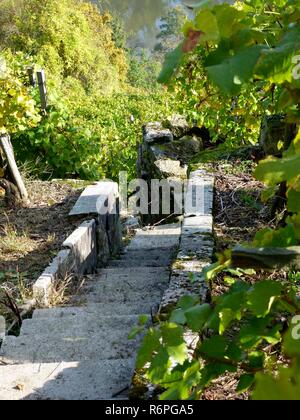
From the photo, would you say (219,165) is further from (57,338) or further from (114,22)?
(114,22)

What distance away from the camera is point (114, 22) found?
34812 millimetres

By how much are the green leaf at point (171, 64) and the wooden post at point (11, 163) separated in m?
5.92

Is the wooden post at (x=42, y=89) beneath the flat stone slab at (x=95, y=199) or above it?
above

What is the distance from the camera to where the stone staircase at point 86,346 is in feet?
8.11

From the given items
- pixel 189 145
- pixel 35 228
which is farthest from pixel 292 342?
pixel 189 145

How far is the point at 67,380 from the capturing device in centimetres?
251

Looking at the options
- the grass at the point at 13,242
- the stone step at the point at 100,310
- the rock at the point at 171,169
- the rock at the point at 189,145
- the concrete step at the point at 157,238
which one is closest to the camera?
the stone step at the point at 100,310

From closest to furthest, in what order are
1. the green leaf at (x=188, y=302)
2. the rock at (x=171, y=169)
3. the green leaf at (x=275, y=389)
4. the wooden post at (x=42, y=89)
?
the green leaf at (x=275, y=389) < the green leaf at (x=188, y=302) < the rock at (x=171, y=169) < the wooden post at (x=42, y=89)

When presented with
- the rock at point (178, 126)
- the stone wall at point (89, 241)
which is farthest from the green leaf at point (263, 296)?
the rock at point (178, 126)

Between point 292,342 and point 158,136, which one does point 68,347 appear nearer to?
point 292,342

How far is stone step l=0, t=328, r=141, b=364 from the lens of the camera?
3035 mm

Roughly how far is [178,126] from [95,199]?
365cm

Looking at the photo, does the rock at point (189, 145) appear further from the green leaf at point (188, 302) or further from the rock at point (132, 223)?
the green leaf at point (188, 302)
